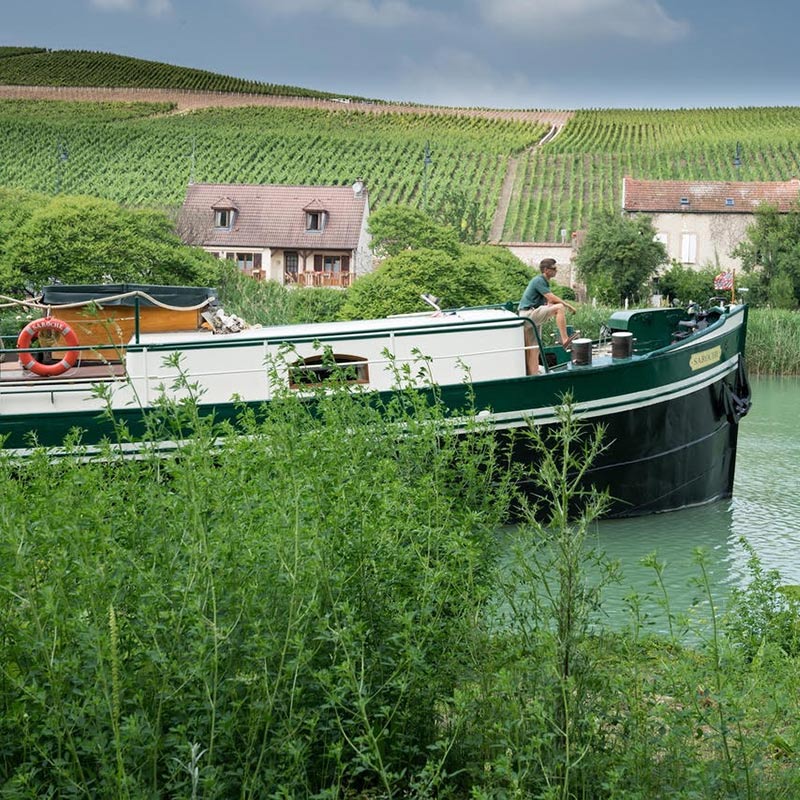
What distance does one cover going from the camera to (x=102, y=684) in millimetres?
3875

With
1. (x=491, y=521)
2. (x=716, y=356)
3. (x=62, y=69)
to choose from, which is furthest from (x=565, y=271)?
(x=62, y=69)

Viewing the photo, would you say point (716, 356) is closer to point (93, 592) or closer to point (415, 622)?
point (415, 622)

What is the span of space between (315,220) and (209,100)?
4992 cm

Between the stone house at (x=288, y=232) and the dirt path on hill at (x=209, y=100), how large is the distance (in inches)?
1783

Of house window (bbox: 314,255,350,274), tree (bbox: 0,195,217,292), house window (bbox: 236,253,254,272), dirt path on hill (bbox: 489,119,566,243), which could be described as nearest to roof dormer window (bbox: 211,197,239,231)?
house window (bbox: 236,253,254,272)

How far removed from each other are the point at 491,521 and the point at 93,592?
2338 mm

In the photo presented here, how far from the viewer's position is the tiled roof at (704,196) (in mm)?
56594

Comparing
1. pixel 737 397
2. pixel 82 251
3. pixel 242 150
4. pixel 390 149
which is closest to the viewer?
pixel 737 397

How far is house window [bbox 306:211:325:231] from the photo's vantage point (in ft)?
193

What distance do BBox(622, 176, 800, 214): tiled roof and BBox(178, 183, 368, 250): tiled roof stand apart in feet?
41.2

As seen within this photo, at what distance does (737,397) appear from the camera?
→ 50.3ft

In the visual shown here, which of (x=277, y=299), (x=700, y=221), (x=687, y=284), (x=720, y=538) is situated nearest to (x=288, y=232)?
(x=700, y=221)

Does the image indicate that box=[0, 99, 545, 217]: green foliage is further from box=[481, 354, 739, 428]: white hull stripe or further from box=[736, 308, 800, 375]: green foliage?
box=[481, 354, 739, 428]: white hull stripe

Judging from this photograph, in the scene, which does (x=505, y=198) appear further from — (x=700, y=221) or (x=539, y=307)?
(x=539, y=307)
